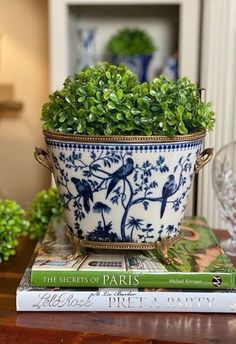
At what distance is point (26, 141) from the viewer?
156 centimetres

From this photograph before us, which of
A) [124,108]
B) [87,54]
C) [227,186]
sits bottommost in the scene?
[227,186]

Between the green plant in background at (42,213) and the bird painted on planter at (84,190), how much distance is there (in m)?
0.25

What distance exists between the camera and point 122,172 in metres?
0.66

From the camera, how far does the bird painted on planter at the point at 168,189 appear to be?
67 centimetres

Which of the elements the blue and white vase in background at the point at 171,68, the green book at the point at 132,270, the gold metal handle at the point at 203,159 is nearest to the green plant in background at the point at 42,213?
the green book at the point at 132,270

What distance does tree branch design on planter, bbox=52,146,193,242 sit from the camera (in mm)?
657

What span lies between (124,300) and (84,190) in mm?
147

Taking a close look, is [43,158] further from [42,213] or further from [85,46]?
[85,46]

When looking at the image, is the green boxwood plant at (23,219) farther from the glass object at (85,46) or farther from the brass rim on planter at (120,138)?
the glass object at (85,46)

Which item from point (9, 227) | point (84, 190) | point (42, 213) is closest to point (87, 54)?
point (42, 213)

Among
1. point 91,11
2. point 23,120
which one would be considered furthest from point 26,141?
point 91,11

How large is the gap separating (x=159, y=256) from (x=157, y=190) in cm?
10

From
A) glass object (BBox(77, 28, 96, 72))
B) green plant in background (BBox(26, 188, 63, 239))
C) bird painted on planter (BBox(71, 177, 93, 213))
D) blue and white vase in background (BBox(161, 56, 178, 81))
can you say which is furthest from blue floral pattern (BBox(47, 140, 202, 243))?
glass object (BBox(77, 28, 96, 72))

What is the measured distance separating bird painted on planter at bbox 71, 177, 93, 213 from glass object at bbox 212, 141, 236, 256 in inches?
11.4
